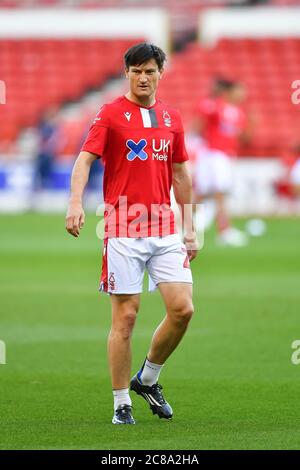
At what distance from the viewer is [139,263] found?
290 inches

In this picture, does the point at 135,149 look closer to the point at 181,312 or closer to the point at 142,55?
the point at 142,55

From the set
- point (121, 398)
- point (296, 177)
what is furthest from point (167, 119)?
point (296, 177)

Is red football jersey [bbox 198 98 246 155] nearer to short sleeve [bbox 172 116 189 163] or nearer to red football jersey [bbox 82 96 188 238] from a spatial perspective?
short sleeve [bbox 172 116 189 163]

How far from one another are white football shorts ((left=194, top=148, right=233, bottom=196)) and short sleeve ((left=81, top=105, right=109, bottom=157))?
1387cm

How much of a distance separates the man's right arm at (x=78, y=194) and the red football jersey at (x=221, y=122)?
13779mm

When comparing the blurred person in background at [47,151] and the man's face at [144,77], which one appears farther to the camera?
the blurred person in background at [47,151]

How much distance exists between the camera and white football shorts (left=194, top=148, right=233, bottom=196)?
69.3 ft

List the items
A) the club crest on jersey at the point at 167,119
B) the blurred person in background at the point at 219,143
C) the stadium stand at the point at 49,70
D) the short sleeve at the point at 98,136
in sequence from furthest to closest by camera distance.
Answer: the stadium stand at the point at 49,70 < the blurred person in background at the point at 219,143 < the club crest on jersey at the point at 167,119 < the short sleeve at the point at 98,136

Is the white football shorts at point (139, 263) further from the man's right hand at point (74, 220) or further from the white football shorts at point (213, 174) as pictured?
the white football shorts at point (213, 174)

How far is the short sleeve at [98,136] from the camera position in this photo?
717cm

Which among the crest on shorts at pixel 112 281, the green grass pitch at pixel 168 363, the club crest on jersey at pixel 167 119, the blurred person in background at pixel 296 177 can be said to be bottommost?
the green grass pitch at pixel 168 363

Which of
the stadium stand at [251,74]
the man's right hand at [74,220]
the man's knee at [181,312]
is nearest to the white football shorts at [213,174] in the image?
the stadium stand at [251,74]

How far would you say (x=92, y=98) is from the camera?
3712 cm

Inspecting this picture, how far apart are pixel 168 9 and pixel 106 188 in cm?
3088
